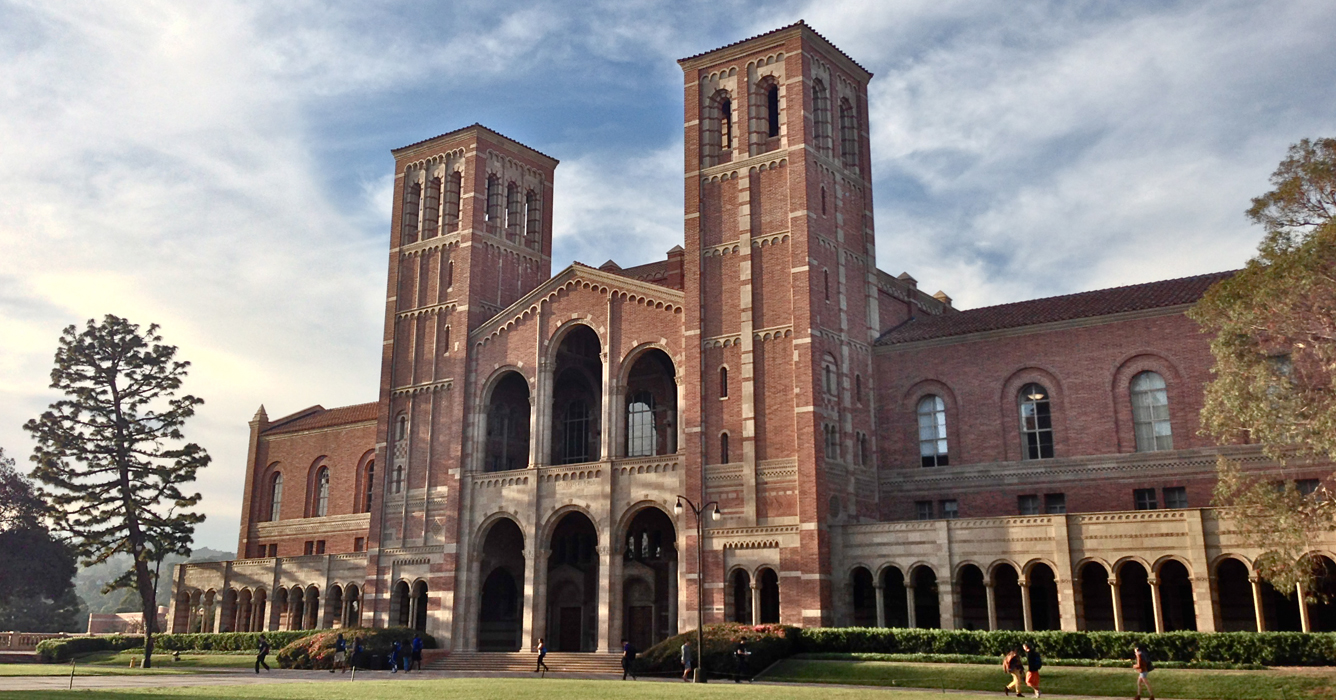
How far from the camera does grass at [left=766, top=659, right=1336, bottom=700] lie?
2750cm

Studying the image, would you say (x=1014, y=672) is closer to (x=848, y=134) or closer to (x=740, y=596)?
(x=740, y=596)

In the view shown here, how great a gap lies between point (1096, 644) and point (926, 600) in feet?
29.1

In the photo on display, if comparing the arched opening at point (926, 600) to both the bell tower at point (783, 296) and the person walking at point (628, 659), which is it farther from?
the person walking at point (628, 659)

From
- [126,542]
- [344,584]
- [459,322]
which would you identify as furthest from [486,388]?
[126,542]

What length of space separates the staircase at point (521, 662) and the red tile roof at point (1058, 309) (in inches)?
684

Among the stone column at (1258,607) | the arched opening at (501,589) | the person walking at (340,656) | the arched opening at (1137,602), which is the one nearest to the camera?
the stone column at (1258,607)

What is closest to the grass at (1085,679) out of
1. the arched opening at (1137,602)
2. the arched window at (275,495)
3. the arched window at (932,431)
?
the arched opening at (1137,602)

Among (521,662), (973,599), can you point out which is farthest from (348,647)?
(973,599)

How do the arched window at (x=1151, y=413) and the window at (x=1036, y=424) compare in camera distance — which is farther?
the window at (x=1036, y=424)

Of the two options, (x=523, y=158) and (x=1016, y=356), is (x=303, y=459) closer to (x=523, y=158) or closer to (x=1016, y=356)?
(x=523, y=158)

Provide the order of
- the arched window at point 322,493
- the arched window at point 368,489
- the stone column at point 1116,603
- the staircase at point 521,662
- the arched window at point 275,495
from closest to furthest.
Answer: the stone column at point 1116,603 → the staircase at point 521,662 → the arched window at point 368,489 → the arched window at point 322,493 → the arched window at point 275,495

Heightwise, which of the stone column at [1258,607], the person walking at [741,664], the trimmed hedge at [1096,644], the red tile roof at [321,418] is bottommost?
the person walking at [741,664]

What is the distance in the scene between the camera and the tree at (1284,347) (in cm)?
2753

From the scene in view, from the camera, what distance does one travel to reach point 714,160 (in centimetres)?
4738
